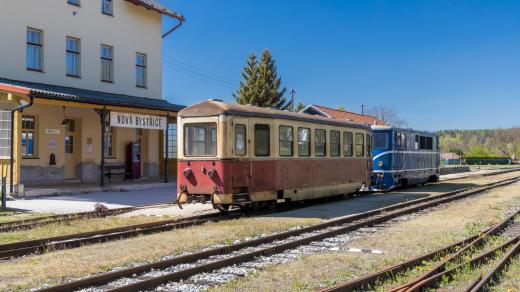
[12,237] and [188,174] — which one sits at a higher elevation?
[188,174]

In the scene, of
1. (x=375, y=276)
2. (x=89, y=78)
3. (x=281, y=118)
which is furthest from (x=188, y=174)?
(x=89, y=78)

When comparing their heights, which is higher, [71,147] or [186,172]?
[71,147]

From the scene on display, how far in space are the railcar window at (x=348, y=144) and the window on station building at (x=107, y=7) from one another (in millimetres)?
14076

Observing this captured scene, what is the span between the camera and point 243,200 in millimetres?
13375

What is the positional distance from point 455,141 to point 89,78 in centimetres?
11685

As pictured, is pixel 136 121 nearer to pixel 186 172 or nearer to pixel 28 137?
pixel 28 137

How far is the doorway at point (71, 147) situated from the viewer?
23500mm

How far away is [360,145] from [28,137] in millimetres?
13018

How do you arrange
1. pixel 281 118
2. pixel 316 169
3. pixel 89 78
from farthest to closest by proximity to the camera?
pixel 89 78 < pixel 316 169 < pixel 281 118

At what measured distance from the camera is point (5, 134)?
19.2 m

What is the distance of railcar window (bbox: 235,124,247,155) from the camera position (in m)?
13.3

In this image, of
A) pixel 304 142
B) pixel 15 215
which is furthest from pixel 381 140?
pixel 15 215

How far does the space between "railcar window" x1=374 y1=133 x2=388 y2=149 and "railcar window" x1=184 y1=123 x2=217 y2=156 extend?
11.0m

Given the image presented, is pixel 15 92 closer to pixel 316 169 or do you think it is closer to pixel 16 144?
pixel 16 144
